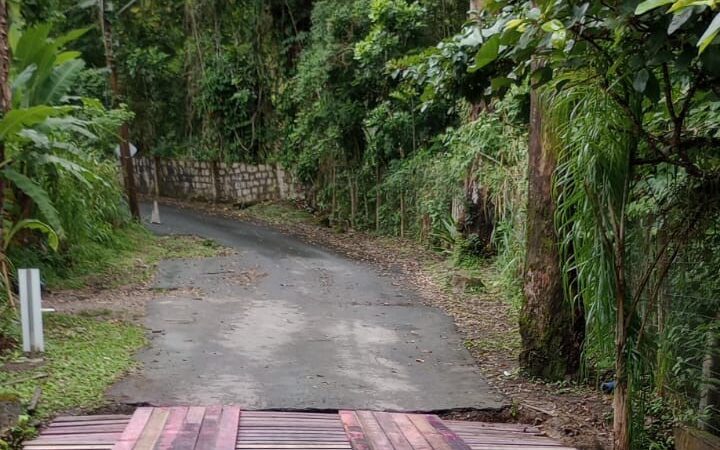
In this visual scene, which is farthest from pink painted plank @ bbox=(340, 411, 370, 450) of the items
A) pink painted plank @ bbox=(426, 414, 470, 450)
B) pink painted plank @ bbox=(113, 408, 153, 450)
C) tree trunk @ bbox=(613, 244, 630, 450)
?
tree trunk @ bbox=(613, 244, 630, 450)

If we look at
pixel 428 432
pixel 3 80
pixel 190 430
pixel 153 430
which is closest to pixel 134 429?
pixel 153 430

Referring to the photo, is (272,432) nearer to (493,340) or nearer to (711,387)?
(711,387)

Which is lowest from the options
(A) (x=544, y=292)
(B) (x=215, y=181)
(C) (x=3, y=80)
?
(A) (x=544, y=292)

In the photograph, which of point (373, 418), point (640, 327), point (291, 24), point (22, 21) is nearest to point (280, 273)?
point (22, 21)

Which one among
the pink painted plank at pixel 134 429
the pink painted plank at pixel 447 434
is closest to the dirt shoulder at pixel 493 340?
the pink painted plank at pixel 447 434

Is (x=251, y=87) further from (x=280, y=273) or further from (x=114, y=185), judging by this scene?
(x=280, y=273)

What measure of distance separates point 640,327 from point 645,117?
1.46 meters

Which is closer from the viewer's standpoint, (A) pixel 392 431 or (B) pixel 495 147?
(A) pixel 392 431

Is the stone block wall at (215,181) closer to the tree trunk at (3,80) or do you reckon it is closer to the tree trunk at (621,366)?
the tree trunk at (3,80)

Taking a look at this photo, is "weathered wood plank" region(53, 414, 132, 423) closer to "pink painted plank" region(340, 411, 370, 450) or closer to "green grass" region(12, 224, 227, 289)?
"pink painted plank" region(340, 411, 370, 450)

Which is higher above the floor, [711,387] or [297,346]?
[711,387]

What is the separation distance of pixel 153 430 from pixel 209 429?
1.17ft

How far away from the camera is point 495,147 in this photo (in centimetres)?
1098

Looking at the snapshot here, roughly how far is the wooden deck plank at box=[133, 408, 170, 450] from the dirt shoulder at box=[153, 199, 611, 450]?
2179 mm
